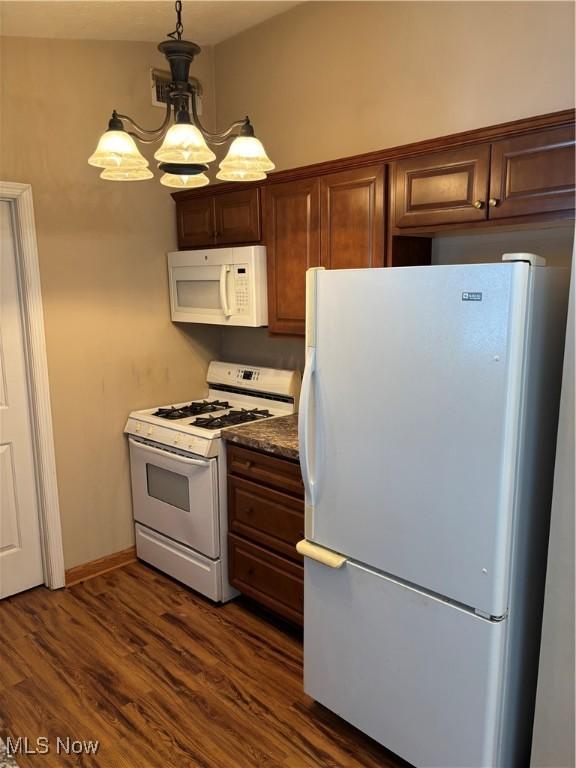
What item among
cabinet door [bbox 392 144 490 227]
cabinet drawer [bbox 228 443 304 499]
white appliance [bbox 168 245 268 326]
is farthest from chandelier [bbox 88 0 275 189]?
cabinet drawer [bbox 228 443 304 499]

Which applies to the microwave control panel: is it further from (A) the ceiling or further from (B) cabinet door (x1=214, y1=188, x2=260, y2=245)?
(A) the ceiling

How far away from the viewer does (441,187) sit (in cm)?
221

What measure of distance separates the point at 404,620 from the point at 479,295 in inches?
41.6

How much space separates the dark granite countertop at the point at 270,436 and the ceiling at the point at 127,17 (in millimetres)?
1993

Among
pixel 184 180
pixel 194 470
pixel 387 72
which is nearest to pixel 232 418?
pixel 194 470

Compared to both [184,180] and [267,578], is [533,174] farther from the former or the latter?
[267,578]

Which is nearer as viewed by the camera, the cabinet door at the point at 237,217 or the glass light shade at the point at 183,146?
the glass light shade at the point at 183,146

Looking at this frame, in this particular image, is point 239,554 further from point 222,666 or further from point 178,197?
point 178,197

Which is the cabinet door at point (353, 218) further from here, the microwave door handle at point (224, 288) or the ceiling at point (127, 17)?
the ceiling at point (127, 17)

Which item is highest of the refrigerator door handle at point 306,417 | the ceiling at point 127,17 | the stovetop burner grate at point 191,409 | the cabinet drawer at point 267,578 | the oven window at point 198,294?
the ceiling at point 127,17

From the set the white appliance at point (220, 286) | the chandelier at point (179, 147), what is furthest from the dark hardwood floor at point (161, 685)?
the chandelier at point (179, 147)

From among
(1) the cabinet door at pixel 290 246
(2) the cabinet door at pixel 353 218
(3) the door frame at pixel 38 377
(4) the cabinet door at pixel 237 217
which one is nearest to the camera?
(2) the cabinet door at pixel 353 218

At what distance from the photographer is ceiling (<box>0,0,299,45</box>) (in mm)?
2521

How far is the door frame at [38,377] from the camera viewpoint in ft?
9.37
